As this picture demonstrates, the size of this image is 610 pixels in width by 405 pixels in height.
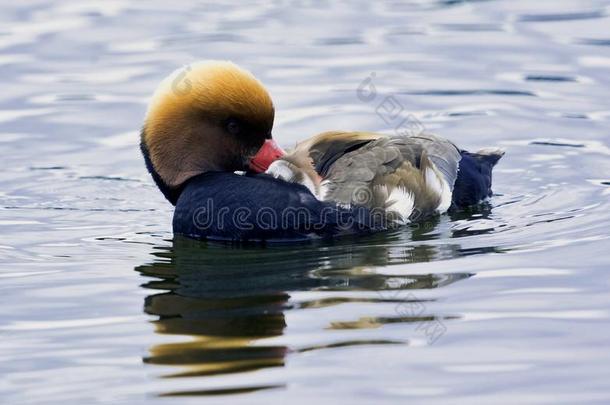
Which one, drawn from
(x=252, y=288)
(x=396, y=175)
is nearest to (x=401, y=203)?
(x=396, y=175)

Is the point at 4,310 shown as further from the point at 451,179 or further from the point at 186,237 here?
the point at 451,179

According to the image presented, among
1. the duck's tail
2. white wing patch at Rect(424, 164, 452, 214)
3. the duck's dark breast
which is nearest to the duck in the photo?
the duck's dark breast

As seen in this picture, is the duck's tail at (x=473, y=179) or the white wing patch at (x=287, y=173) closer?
the white wing patch at (x=287, y=173)

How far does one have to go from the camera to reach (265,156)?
8.44m

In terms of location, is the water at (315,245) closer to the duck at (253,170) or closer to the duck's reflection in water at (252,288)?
the duck's reflection in water at (252,288)

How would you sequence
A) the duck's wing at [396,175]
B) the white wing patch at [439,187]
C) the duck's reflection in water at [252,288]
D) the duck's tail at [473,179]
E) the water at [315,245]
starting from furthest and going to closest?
1. the duck's tail at [473,179]
2. the white wing patch at [439,187]
3. the duck's wing at [396,175]
4. the duck's reflection in water at [252,288]
5. the water at [315,245]

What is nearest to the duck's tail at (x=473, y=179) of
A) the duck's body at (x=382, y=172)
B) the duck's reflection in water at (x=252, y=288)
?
the duck's body at (x=382, y=172)

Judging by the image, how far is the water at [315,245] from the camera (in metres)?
5.93

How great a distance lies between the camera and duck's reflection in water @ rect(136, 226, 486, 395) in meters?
6.14

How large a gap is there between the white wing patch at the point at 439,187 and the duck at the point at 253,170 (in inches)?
5.3

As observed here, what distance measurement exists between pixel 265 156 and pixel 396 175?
2.87ft

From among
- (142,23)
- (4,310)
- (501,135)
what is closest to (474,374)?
(4,310)

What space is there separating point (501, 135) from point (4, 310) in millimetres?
5421

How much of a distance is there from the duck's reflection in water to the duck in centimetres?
16
